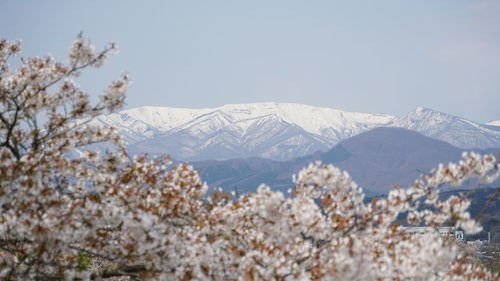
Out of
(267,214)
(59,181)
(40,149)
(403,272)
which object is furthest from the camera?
(40,149)

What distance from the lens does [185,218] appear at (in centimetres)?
985

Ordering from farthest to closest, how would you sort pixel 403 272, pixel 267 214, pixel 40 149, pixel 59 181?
1. pixel 40 149
2. pixel 59 181
3. pixel 267 214
4. pixel 403 272

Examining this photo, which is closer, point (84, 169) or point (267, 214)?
point (267, 214)

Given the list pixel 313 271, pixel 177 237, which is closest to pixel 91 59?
pixel 177 237

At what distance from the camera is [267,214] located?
869cm

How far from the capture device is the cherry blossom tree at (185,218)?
27.5 ft

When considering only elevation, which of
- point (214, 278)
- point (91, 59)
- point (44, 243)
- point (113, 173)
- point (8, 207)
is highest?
point (91, 59)

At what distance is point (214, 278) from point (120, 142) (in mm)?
3861

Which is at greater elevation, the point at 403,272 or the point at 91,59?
the point at 91,59

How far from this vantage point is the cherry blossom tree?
27.5ft

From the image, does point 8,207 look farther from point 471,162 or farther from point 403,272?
point 471,162

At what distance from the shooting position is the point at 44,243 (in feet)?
28.3

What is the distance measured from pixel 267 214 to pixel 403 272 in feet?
7.82

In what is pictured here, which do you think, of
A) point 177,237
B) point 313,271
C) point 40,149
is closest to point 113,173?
point 40,149
